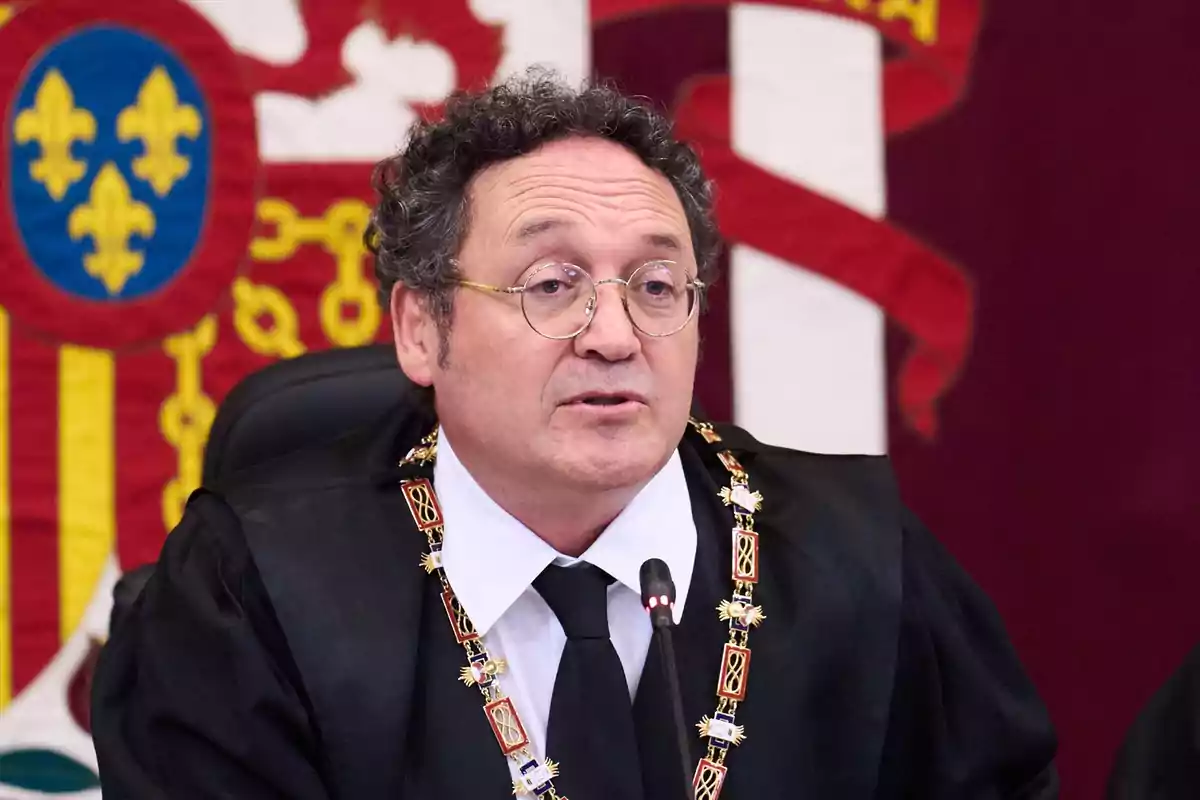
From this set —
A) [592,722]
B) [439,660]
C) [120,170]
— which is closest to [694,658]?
[592,722]

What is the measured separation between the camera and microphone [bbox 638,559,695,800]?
95 cm

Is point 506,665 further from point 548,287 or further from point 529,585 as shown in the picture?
point 548,287

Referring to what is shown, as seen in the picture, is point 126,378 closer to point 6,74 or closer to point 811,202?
point 6,74

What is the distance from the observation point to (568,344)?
1.13m

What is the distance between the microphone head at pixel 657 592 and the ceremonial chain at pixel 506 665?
23cm

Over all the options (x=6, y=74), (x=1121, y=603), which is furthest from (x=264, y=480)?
(x=1121, y=603)

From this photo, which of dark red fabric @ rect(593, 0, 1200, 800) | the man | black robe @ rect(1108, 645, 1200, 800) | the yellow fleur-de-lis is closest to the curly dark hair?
the man

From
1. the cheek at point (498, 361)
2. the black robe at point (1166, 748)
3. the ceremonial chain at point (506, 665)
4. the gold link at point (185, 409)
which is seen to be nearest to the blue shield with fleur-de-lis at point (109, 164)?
the gold link at point (185, 409)

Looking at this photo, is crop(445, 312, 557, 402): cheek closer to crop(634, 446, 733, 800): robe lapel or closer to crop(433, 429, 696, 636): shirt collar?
crop(433, 429, 696, 636): shirt collar

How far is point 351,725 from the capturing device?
1126mm

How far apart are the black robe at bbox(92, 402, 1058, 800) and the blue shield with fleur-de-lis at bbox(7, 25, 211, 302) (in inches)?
32.5

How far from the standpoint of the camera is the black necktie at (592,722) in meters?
1.13

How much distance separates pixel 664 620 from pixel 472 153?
1.72 ft

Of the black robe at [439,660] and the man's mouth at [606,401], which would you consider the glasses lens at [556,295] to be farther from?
the black robe at [439,660]
